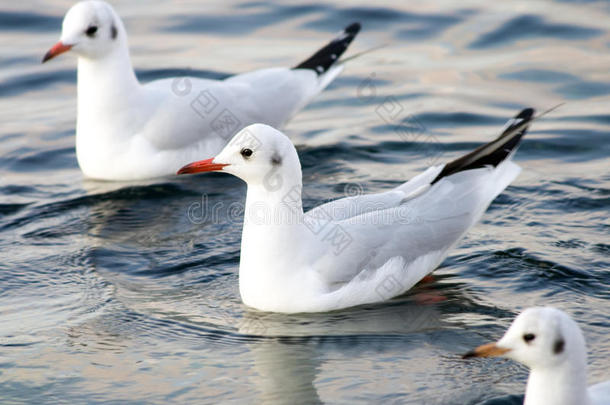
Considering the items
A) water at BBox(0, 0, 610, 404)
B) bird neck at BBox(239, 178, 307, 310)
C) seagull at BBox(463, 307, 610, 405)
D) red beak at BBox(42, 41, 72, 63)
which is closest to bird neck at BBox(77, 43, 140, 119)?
red beak at BBox(42, 41, 72, 63)

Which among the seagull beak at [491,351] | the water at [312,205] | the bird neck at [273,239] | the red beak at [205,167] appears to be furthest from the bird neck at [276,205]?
the seagull beak at [491,351]

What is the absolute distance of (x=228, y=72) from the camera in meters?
11.5

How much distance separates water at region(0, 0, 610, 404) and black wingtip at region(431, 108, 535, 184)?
23.1 inches

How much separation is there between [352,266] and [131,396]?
1.57 metres

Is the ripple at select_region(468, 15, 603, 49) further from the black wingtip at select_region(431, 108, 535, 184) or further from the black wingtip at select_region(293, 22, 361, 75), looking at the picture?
the black wingtip at select_region(431, 108, 535, 184)

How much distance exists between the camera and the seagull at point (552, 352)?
13.8 ft

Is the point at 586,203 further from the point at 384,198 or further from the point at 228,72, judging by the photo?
the point at 228,72

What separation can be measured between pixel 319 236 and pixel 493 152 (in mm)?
1689

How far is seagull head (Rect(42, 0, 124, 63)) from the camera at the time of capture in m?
8.32

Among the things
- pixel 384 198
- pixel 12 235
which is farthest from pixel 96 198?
pixel 384 198

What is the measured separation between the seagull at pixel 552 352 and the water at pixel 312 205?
80cm

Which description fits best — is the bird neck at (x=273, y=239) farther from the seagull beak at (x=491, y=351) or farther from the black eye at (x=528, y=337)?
the black eye at (x=528, y=337)

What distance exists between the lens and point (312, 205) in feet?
26.1

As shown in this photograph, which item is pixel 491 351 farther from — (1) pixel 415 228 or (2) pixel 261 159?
(1) pixel 415 228
